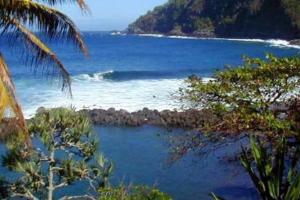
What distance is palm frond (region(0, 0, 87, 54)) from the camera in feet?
22.9

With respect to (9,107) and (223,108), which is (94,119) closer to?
(223,108)

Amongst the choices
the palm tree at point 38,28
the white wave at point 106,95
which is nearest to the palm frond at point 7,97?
the palm tree at point 38,28

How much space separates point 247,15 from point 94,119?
80261 mm

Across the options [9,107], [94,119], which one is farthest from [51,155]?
[94,119]

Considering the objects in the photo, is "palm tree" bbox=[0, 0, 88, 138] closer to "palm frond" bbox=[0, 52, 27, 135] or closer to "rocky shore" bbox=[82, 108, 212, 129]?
"palm frond" bbox=[0, 52, 27, 135]

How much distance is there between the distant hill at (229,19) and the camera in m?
92.1

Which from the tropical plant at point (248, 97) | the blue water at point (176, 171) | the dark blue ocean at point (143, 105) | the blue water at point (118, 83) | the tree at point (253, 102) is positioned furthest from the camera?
the blue water at point (118, 83)

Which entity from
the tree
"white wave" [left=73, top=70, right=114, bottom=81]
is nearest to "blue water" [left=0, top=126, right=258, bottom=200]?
the tree

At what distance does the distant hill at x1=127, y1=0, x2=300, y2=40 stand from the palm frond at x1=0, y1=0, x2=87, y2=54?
8289 centimetres

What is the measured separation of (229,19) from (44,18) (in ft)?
353

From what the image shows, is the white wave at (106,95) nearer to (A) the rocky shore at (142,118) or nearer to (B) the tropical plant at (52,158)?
(A) the rocky shore at (142,118)

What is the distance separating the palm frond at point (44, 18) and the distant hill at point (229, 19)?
82.9 m

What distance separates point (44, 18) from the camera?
7.31 m

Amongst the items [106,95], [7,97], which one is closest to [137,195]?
[7,97]
